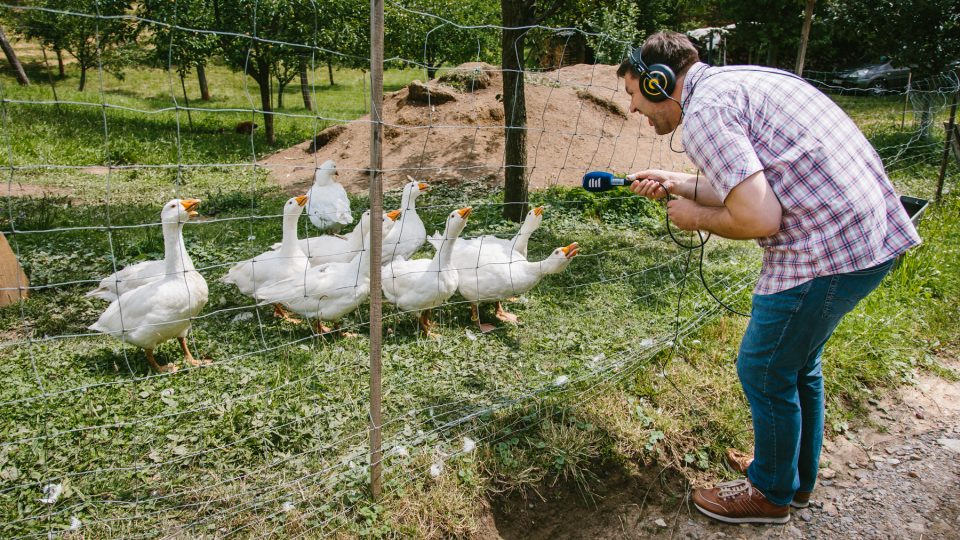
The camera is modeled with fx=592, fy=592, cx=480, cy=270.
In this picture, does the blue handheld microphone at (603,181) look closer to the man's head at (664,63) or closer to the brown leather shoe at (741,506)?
the man's head at (664,63)

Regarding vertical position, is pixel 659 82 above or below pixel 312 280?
above

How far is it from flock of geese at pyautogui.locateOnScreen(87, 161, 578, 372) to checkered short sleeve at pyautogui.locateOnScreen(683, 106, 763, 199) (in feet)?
7.69

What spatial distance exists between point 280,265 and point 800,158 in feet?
12.6

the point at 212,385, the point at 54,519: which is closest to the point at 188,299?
the point at 212,385

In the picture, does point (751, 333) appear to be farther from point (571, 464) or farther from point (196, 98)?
point (196, 98)

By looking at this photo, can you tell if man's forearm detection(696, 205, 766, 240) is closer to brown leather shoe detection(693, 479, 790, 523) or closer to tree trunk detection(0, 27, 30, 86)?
brown leather shoe detection(693, 479, 790, 523)

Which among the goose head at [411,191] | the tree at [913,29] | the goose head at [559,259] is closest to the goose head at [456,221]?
the goose head at [559,259]

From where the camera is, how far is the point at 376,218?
2.58m

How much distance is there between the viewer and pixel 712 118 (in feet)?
6.81

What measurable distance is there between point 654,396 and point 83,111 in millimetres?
15894

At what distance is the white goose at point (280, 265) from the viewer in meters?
4.75

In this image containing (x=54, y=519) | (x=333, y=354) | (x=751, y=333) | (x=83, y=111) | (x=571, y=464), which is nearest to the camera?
(x=751, y=333)

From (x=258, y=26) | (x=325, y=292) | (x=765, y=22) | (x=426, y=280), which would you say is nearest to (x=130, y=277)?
(x=325, y=292)

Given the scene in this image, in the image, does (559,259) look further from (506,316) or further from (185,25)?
(185,25)
